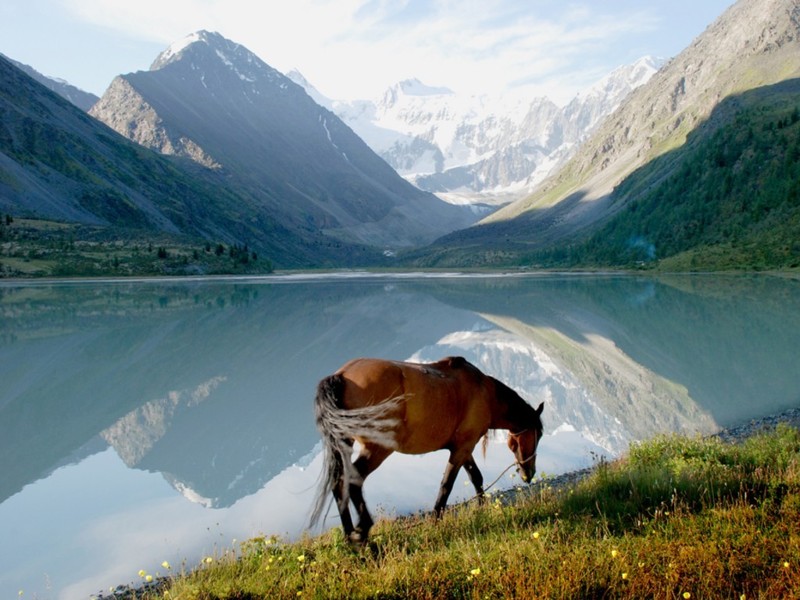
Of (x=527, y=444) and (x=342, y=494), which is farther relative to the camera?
(x=527, y=444)

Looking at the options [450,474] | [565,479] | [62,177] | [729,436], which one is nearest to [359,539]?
[450,474]

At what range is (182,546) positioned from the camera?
35.9 feet

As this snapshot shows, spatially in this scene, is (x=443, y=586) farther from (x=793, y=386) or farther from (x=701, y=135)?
(x=701, y=135)

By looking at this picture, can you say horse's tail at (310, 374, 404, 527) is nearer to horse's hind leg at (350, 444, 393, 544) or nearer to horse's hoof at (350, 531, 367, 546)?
horse's hind leg at (350, 444, 393, 544)

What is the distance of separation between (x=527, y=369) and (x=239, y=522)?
1776cm

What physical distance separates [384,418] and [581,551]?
9.08 ft

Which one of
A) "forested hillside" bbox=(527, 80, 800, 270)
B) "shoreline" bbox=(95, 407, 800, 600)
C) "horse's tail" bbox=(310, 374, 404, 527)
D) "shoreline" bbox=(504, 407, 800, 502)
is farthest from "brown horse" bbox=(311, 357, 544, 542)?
"forested hillside" bbox=(527, 80, 800, 270)

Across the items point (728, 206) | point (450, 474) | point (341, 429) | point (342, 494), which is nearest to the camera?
point (341, 429)

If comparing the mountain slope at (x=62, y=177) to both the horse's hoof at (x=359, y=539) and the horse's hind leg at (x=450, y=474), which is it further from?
the horse's hoof at (x=359, y=539)

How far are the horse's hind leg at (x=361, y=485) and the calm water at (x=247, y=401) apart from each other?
3.56 meters

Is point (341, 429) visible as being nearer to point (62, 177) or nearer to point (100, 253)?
point (100, 253)

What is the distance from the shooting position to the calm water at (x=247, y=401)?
11.9 metres

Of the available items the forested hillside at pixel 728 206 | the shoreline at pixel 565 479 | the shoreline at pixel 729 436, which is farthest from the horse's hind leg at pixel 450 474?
the forested hillside at pixel 728 206

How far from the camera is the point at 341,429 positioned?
791cm
